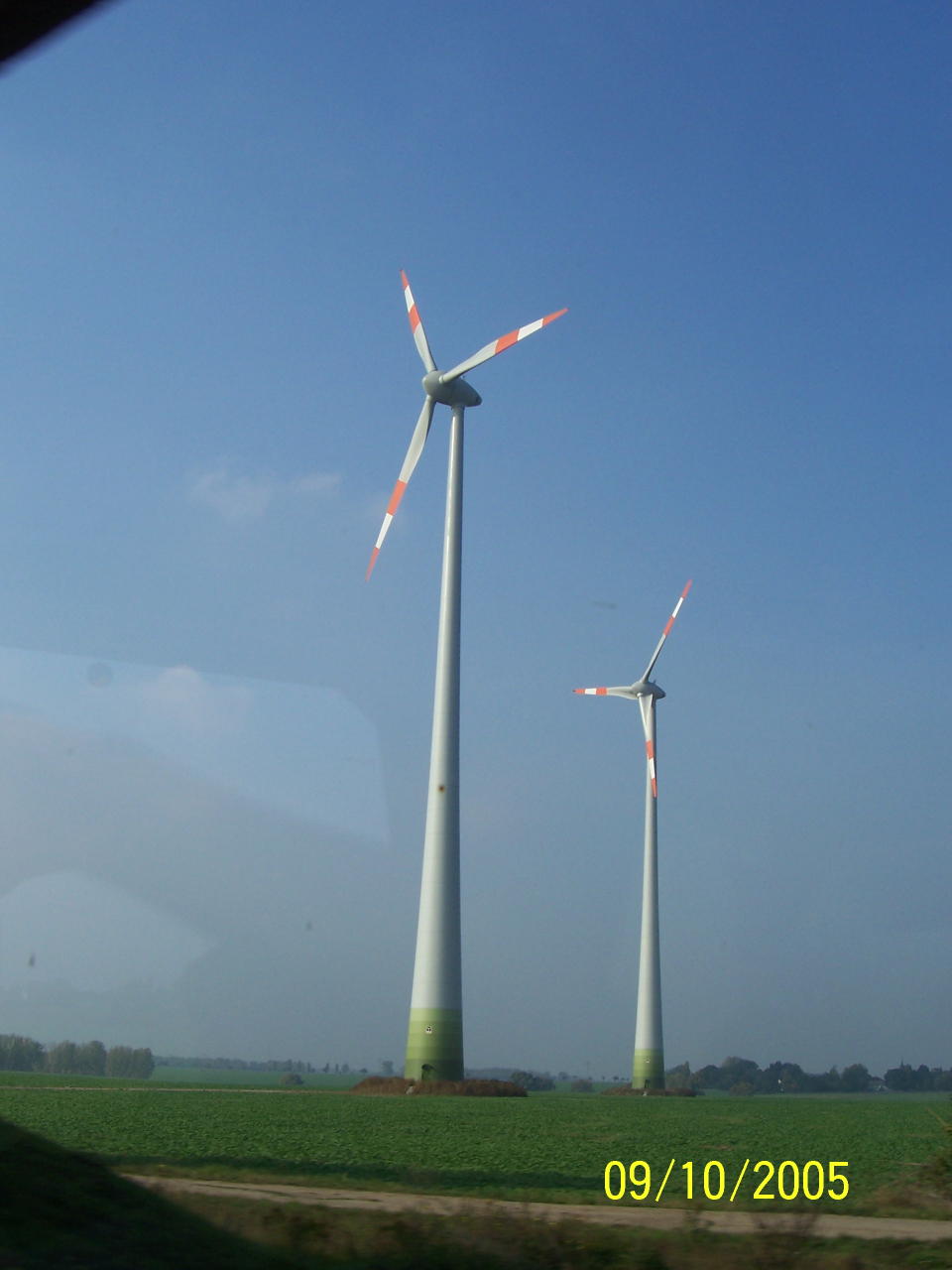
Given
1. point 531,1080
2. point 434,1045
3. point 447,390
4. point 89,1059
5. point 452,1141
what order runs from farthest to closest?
point 531,1080, point 89,1059, point 447,390, point 434,1045, point 452,1141

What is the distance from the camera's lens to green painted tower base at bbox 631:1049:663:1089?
277 ft

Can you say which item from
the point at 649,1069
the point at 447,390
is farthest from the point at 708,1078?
the point at 447,390

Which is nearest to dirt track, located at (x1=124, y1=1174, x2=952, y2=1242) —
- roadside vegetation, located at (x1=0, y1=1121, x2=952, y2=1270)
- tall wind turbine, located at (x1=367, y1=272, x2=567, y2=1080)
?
roadside vegetation, located at (x1=0, y1=1121, x2=952, y2=1270)

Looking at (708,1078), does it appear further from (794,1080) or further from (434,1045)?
(434,1045)

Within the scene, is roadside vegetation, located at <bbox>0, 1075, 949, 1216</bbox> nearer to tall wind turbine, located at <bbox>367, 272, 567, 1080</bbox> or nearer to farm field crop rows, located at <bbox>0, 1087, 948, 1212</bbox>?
farm field crop rows, located at <bbox>0, 1087, 948, 1212</bbox>

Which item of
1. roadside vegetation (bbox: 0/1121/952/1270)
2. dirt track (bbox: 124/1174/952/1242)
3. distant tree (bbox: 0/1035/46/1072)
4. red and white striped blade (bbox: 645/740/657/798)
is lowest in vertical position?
distant tree (bbox: 0/1035/46/1072)

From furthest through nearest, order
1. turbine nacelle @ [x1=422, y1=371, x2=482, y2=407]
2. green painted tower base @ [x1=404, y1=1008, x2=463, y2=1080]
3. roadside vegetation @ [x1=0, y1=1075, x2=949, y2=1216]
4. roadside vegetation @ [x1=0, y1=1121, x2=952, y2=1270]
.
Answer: turbine nacelle @ [x1=422, y1=371, x2=482, y2=407], green painted tower base @ [x1=404, y1=1008, x2=463, y2=1080], roadside vegetation @ [x1=0, y1=1075, x2=949, y2=1216], roadside vegetation @ [x1=0, y1=1121, x2=952, y2=1270]

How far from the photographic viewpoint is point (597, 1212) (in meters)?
17.4

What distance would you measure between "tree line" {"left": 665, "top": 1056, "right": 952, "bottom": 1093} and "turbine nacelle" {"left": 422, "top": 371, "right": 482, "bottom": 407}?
8081 cm

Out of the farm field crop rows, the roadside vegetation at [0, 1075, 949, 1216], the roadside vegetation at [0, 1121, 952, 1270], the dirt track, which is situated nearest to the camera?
the roadside vegetation at [0, 1121, 952, 1270]

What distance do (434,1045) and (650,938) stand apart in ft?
98.2

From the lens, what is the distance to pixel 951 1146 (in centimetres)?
2161

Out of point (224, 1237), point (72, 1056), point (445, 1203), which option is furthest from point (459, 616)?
point (72, 1056)

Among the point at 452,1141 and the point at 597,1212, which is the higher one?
the point at 597,1212
